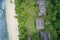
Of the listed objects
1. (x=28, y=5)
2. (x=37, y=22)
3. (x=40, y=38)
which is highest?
(x=28, y=5)

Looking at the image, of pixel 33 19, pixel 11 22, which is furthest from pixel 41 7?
pixel 11 22

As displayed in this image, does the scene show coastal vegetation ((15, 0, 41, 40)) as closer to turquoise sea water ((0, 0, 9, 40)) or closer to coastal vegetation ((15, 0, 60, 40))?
coastal vegetation ((15, 0, 60, 40))

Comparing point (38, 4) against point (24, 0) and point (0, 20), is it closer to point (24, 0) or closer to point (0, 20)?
point (24, 0)

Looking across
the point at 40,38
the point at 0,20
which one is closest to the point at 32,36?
the point at 40,38

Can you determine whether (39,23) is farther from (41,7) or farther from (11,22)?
(11,22)

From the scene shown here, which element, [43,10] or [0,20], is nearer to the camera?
[43,10]

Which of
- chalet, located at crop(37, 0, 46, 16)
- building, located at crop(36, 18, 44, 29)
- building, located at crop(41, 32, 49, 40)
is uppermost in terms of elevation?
chalet, located at crop(37, 0, 46, 16)

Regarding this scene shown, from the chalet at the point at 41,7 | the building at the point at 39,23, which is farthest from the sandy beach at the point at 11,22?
the chalet at the point at 41,7

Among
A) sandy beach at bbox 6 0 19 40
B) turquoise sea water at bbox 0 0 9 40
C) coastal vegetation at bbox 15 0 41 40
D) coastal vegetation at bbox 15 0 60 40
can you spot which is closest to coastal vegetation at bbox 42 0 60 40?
coastal vegetation at bbox 15 0 60 40
